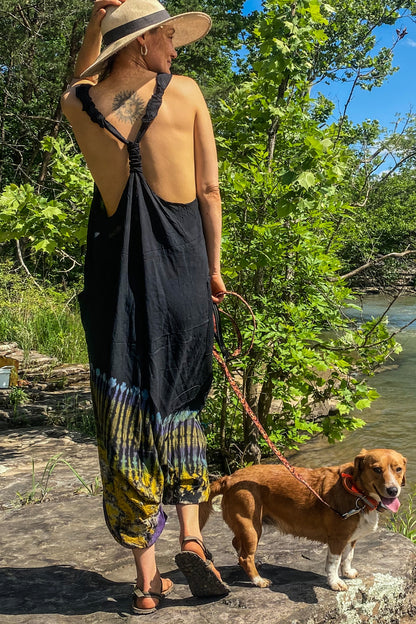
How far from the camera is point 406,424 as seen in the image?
30.7 ft

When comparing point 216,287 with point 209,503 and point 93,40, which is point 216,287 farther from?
point 93,40

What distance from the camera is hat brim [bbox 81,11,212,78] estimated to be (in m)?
2.40

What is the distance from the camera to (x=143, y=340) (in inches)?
101

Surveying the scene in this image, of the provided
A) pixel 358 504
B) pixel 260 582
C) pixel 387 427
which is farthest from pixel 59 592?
pixel 387 427

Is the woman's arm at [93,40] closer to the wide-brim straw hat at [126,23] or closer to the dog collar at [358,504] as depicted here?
the wide-brim straw hat at [126,23]

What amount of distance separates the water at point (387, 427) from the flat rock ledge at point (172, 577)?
4.29m

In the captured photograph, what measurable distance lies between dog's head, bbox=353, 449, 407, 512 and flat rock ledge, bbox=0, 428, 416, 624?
406mm

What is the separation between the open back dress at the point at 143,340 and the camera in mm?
2514

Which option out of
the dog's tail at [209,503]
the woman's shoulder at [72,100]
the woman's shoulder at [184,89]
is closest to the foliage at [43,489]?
the dog's tail at [209,503]

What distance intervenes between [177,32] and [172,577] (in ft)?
8.08

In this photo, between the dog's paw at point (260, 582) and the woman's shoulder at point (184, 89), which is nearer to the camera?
the woman's shoulder at point (184, 89)

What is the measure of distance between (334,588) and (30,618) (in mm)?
1268

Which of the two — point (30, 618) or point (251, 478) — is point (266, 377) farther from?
point (30, 618)

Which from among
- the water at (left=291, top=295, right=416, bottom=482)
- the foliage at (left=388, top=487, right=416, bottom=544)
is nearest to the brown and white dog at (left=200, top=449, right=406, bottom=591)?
the foliage at (left=388, top=487, right=416, bottom=544)
